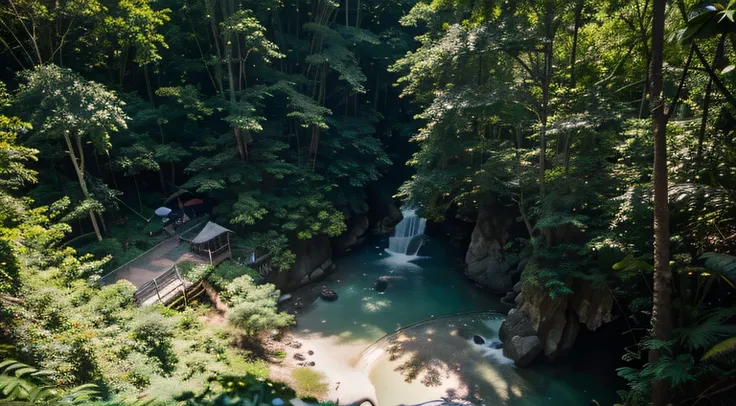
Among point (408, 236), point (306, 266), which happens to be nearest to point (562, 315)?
point (306, 266)

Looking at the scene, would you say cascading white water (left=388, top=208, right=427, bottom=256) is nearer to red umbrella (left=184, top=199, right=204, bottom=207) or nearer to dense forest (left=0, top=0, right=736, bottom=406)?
dense forest (left=0, top=0, right=736, bottom=406)

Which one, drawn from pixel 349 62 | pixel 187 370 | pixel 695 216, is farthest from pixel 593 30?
pixel 187 370

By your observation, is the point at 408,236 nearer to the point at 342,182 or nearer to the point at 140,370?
the point at 342,182

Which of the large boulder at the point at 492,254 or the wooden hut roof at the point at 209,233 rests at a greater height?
the wooden hut roof at the point at 209,233

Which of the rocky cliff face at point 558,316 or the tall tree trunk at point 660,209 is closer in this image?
the tall tree trunk at point 660,209

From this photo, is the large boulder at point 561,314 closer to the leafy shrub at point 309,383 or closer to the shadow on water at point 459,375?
the shadow on water at point 459,375

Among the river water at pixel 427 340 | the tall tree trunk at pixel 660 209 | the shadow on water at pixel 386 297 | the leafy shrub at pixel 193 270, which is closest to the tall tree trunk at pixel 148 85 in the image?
the leafy shrub at pixel 193 270

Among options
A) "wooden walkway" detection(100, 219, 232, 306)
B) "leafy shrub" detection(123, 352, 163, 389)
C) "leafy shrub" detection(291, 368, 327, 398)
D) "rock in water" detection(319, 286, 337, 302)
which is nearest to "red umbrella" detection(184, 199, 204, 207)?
"wooden walkway" detection(100, 219, 232, 306)
